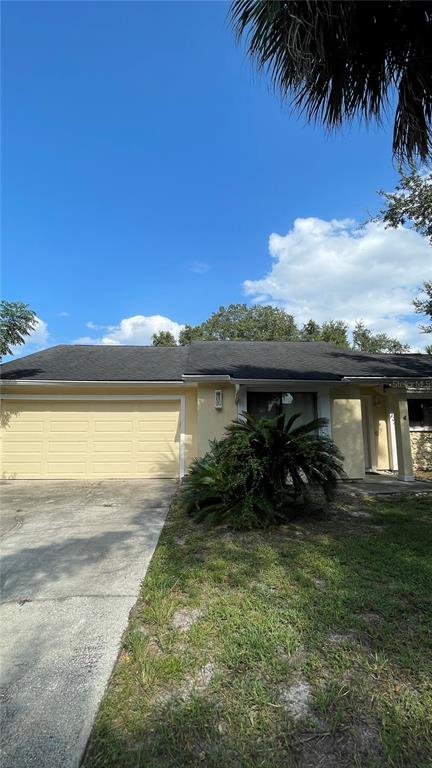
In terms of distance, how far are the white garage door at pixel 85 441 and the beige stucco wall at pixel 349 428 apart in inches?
168

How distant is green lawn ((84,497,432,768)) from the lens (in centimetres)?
174

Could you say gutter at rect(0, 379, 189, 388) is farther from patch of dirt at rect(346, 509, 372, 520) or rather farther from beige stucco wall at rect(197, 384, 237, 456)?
patch of dirt at rect(346, 509, 372, 520)

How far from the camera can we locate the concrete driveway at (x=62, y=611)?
1885 millimetres

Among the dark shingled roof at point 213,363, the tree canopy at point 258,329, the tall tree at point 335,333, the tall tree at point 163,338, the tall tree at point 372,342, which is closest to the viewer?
the dark shingled roof at point 213,363

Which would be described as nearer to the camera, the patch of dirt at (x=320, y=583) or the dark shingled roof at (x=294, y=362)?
the patch of dirt at (x=320, y=583)

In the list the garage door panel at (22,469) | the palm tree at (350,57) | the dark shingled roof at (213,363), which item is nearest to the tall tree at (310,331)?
the dark shingled roof at (213,363)

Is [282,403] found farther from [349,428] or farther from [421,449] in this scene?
[421,449]

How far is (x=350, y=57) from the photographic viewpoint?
3.49 m

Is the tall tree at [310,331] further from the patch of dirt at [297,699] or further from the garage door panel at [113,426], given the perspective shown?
the patch of dirt at [297,699]

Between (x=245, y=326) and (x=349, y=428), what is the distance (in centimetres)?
2516

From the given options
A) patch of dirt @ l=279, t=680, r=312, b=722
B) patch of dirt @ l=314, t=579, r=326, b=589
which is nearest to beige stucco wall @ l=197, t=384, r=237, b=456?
patch of dirt @ l=314, t=579, r=326, b=589

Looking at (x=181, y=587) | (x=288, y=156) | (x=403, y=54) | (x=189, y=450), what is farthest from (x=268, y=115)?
(x=189, y=450)

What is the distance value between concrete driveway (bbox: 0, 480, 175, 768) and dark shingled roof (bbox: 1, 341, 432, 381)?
13.4 feet

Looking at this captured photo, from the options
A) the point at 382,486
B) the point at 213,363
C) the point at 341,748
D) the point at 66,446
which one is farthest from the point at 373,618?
the point at 66,446
